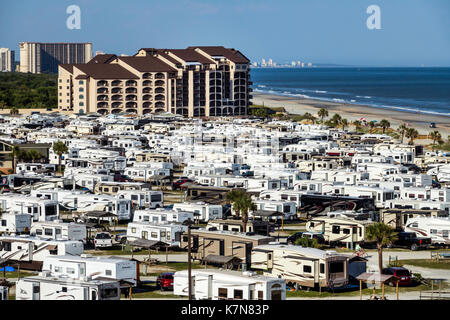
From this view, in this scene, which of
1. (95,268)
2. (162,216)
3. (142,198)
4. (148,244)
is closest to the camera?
(95,268)

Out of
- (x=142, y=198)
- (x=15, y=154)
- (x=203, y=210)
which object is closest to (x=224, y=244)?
(x=203, y=210)

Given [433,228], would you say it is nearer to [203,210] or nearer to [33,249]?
[203,210]

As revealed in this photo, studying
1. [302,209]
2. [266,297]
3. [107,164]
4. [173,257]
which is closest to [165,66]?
[107,164]

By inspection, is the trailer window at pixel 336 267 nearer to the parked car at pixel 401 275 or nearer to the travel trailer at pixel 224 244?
the parked car at pixel 401 275

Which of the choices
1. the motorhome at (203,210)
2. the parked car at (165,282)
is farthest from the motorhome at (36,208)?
the parked car at (165,282)

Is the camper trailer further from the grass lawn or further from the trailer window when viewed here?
the trailer window

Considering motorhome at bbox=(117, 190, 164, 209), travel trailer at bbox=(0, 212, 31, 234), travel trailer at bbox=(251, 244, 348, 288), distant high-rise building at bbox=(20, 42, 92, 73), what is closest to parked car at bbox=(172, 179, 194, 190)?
motorhome at bbox=(117, 190, 164, 209)
